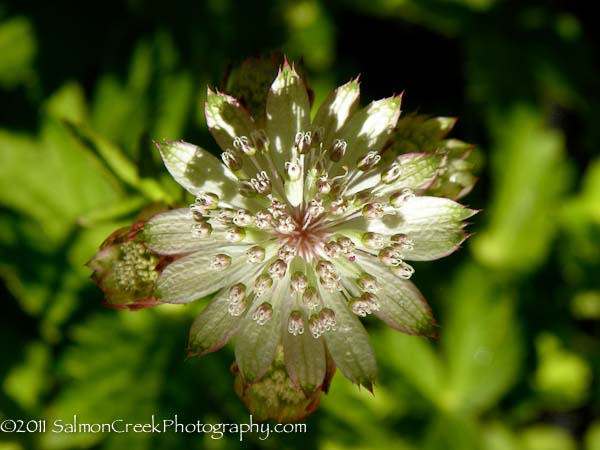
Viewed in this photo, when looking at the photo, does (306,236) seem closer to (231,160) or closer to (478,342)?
(231,160)

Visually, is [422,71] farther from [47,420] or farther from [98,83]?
[47,420]

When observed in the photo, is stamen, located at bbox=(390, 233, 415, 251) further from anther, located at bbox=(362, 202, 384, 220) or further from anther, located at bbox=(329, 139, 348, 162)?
anther, located at bbox=(329, 139, 348, 162)

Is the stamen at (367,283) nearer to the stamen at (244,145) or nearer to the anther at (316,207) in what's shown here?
the anther at (316,207)

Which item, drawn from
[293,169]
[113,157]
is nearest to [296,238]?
[293,169]

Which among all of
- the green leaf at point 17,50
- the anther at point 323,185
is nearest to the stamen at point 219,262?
the anther at point 323,185

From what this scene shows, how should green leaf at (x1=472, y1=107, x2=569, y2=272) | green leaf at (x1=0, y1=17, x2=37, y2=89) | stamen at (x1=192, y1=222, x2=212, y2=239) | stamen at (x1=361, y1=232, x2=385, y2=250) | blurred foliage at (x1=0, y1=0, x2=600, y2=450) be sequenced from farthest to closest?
green leaf at (x1=472, y1=107, x2=569, y2=272) < green leaf at (x1=0, y1=17, x2=37, y2=89) < blurred foliage at (x1=0, y1=0, x2=600, y2=450) < stamen at (x1=361, y1=232, x2=385, y2=250) < stamen at (x1=192, y1=222, x2=212, y2=239)

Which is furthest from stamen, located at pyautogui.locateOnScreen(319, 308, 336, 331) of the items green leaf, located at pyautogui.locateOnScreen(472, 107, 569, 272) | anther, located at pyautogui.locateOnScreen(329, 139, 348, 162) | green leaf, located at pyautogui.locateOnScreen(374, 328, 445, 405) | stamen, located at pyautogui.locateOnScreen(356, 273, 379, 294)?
green leaf, located at pyautogui.locateOnScreen(472, 107, 569, 272)
